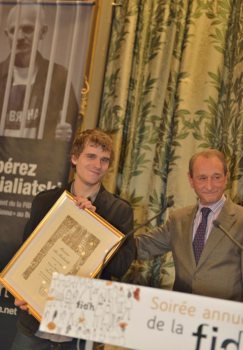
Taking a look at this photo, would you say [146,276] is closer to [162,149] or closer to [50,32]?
[162,149]

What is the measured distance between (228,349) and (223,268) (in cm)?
72

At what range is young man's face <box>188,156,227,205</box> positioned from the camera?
75.4 inches

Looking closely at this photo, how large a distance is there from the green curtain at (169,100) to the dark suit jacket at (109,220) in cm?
60

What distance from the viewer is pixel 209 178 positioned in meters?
1.91

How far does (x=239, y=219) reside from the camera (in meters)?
1.90

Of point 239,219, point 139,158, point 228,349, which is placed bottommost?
point 228,349

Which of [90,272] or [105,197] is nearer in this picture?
[90,272]

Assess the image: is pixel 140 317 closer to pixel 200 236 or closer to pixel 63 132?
pixel 200 236

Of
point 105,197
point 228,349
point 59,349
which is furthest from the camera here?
point 105,197

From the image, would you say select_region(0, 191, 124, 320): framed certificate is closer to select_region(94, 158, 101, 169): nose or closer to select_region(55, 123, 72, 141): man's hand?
select_region(94, 158, 101, 169): nose

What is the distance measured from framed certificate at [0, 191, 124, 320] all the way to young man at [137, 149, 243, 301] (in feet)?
1.11

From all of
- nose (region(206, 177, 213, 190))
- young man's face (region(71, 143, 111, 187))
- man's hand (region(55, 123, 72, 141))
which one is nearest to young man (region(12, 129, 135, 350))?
young man's face (region(71, 143, 111, 187))

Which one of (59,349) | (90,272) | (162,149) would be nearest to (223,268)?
(90,272)

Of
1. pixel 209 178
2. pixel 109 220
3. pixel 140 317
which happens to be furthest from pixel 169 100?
pixel 140 317
